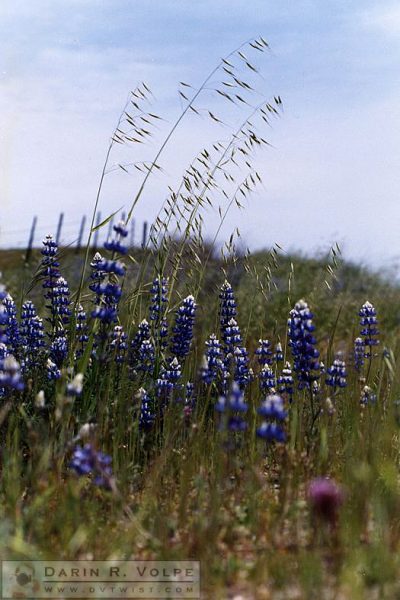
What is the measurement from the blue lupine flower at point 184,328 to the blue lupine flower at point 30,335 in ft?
3.29

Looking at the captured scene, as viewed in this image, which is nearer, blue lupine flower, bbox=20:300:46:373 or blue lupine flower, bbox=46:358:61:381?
blue lupine flower, bbox=46:358:61:381

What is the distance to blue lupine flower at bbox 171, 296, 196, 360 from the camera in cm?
517

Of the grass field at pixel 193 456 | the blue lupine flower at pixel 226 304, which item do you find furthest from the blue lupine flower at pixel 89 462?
the blue lupine flower at pixel 226 304

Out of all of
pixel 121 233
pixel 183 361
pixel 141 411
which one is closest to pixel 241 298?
pixel 183 361

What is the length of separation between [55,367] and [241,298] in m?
9.47

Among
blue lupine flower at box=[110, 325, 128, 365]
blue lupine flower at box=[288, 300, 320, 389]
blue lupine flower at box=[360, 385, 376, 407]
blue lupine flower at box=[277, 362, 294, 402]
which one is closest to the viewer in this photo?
blue lupine flower at box=[288, 300, 320, 389]

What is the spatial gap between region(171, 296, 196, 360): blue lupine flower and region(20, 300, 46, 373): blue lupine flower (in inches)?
39.4

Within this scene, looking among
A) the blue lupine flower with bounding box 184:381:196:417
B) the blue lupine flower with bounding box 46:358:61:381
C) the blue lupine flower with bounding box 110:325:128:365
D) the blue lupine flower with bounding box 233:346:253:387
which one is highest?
the blue lupine flower with bounding box 110:325:128:365

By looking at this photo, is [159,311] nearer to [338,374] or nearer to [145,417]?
[145,417]

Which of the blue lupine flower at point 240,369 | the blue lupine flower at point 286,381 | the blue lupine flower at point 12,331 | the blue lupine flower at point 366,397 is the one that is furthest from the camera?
the blue lupine flower at point 12,331

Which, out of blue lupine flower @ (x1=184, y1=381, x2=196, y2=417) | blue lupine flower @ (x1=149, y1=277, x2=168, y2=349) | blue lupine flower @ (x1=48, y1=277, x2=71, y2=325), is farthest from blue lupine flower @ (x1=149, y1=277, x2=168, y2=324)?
blue lupine flower @ (x1=48, y1=277, x2=71, y2=325)

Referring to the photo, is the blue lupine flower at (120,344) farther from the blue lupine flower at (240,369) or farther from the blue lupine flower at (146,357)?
the blue lupine flower at (240,369)

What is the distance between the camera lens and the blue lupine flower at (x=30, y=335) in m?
5.27

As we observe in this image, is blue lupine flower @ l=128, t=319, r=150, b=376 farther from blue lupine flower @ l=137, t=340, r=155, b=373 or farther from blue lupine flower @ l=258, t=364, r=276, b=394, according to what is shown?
blue lupine flower @ l=258, t=364, r=276, b=394
